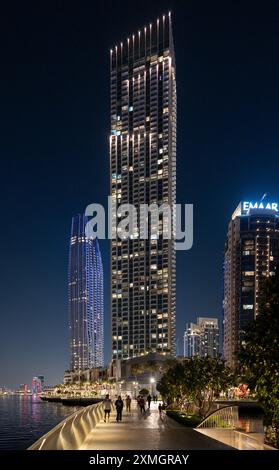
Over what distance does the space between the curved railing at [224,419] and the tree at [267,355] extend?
9.62 metres

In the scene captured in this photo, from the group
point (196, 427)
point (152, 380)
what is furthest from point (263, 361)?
point (152, 380)

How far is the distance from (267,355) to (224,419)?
1242cm

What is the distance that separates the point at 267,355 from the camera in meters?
16.2

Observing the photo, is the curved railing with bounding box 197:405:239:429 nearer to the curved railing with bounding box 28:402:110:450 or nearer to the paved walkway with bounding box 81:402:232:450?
the paved walkway with bounding box 81:402:232:450

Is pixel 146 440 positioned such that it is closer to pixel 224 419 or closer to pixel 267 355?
pixel 224 419

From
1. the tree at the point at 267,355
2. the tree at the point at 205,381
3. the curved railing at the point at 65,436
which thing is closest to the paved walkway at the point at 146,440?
the curved railing at the point at 65,436

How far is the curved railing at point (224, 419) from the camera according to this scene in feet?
87.7

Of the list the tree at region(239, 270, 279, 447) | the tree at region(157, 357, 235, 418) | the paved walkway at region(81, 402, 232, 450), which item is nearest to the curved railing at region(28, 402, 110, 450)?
the paved walkway at region(81, 402, 232, 450)

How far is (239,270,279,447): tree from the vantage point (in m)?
16.0

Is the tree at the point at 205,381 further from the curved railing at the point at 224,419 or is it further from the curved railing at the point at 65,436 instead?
the curved railing at the point at 65,436
